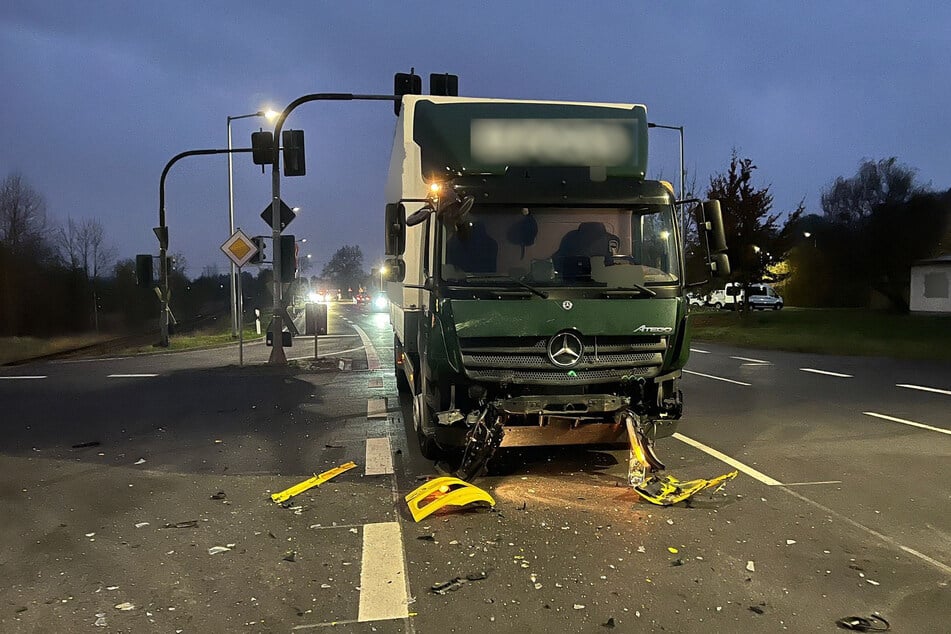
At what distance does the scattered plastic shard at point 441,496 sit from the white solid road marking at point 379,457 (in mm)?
967

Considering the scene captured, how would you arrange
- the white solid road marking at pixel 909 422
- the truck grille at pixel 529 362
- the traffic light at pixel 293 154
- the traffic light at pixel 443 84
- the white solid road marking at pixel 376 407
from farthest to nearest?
1. the traffic light at pixel 293 154
2. the traffic light at pixel 443 84
3. the white solid road marking at pixel 376 407
4. the white solid road marking at pixel 909 422
5. the truck grille at pixel 529 362

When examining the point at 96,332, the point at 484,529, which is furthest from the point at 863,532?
the point at 96,332

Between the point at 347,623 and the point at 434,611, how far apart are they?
459 mm

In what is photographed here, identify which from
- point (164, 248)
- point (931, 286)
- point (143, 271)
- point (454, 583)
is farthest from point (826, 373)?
point (931, 286)

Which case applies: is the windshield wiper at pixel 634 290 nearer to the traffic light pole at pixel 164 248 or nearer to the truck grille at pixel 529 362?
the truck grille at pixel 529 362

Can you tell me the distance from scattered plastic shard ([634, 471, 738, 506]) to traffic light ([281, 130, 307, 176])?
1155 cm

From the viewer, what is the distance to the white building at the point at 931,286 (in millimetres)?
37344

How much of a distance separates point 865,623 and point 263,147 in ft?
47.3

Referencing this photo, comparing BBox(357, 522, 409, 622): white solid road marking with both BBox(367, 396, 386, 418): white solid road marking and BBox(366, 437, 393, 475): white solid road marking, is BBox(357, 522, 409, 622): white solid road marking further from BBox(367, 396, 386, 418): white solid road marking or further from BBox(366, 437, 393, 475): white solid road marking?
BBox(367, 396, 386, 418): white solid road marking

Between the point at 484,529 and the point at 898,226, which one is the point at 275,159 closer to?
the point at 484,529

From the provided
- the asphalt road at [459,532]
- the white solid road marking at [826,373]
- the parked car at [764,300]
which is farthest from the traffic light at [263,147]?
the parked car at [764,300]

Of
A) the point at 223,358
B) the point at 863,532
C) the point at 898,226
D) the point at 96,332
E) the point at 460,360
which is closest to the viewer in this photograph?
the point at 863,532

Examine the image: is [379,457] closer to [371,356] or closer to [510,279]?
[510,279]

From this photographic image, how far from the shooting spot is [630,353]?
231 inches
